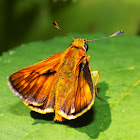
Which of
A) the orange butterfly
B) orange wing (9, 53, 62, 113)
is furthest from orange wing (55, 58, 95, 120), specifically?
orange wing (9, 53, 62, 113)

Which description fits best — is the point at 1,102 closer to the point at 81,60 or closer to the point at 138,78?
the point at 81,60

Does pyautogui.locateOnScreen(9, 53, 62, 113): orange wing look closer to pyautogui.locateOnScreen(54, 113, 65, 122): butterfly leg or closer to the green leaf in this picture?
pyautogui.locateOnScreen(54, 113, 65, 122): butterfly leg

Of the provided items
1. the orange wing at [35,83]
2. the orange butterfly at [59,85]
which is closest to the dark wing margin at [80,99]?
the orange butterfly at [59,85]

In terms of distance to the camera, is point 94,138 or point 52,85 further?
point 52,85

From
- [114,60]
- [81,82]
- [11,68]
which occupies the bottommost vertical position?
[114,60]

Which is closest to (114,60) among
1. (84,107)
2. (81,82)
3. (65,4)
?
(81,82)

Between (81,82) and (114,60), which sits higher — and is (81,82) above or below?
above

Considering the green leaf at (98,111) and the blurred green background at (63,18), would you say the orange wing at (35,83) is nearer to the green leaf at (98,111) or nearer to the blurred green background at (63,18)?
the green leaf at (98,111)
